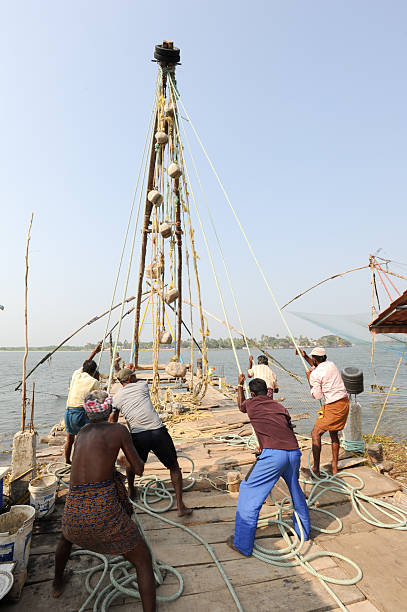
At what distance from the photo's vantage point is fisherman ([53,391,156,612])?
7.70 feet

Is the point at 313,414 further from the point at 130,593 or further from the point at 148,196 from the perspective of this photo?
the point at 130,593

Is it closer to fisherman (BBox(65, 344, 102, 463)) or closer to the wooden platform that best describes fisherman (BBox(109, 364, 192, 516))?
the wooden platform

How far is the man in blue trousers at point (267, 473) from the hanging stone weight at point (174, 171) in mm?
5671

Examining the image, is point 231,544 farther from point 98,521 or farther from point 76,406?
point 76,406

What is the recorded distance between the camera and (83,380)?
5.13 meters

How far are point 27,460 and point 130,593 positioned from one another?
2006mm

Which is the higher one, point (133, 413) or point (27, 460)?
point (133, 413)

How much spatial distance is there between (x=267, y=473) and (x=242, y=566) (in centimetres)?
74

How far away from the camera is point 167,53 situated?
25.5ft

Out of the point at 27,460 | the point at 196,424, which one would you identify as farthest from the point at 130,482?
the point at 196,424

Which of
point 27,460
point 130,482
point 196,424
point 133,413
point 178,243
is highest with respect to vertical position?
point 178,243

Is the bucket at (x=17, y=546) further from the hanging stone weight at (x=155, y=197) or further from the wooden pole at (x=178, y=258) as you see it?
the wooden pole at (x=178, y=258)

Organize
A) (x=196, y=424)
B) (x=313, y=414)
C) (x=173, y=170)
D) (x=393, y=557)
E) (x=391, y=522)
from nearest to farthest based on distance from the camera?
1. (x=393, y=557)
2. (x=391, y=522)
3. (x=173, y=170)
4. (x=196, y=424)
5. (x=313, y=414)

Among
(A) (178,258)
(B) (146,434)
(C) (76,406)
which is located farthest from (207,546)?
(A) (178,258)
